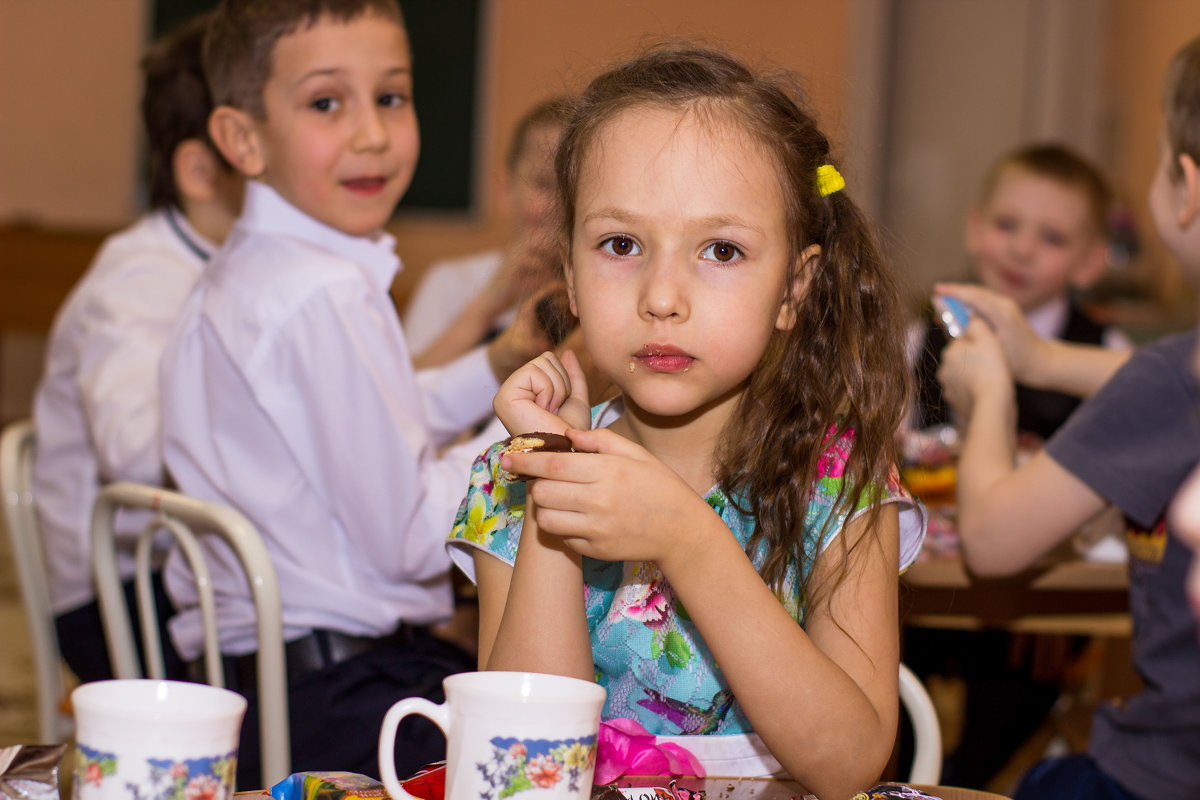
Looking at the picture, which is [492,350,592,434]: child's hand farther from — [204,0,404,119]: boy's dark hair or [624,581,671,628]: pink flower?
[204,0,404,119]: boy's dark hair

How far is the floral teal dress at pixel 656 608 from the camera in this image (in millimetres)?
1017

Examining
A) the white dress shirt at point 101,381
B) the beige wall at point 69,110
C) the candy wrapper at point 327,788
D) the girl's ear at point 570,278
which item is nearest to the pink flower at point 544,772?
the candy wrapper at point 327,788

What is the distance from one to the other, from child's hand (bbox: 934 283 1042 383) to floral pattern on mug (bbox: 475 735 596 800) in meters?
1.18

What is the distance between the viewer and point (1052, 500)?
1.36 meters

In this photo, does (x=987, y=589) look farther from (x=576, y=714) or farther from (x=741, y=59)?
(x=576, y=714)

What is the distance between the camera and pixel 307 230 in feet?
5.27

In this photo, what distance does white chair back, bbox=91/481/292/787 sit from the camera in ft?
4.00

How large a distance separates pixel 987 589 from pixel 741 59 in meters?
0.80

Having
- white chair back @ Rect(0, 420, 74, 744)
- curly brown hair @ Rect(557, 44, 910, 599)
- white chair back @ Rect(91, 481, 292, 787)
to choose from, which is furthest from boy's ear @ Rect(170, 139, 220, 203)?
curly brown hair @ Rect(557, 44, 910, 599)

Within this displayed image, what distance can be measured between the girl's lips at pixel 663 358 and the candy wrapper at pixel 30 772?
0.48m

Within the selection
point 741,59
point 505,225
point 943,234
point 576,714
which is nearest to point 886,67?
point 943,234

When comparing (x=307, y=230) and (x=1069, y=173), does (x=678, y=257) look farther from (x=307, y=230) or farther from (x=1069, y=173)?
(x=1069, y=173)

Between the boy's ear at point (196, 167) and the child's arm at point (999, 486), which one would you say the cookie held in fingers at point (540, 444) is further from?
the boy's ear at point (196, 167)

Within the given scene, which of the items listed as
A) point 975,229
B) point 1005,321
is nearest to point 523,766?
point 1005,321
